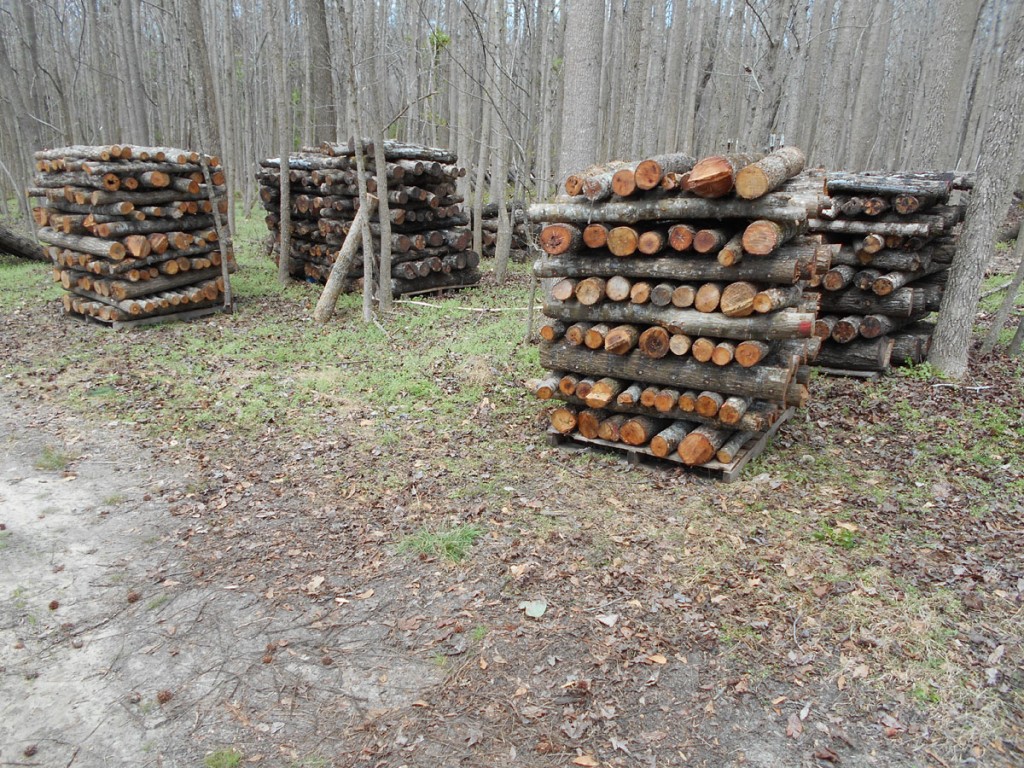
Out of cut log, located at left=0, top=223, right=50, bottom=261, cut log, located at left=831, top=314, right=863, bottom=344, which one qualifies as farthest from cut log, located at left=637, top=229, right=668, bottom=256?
cut log, located at left=0, top=223, right=50, bottom=261

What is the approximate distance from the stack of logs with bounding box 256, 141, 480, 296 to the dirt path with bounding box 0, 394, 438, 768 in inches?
300

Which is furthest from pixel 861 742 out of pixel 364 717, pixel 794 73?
pixel 794 73

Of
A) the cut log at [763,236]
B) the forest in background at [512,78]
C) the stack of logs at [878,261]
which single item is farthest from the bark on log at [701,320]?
the forest in background at [512,78]

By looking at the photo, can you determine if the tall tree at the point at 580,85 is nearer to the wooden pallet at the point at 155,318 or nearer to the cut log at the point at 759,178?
the cut log at the point at 759,178

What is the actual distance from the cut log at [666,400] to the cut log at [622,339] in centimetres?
49

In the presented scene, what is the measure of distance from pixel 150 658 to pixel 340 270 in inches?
320

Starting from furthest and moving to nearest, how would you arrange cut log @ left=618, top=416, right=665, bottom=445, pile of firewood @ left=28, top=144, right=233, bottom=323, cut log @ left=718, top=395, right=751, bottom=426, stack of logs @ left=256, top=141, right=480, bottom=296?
1. stack of logs @ left=256, top=141, right=480, bottom=296
2. pile of firewood @ left=28, top=144, right=233, bottom=323
3. cut log @ left=618, top=416, right=665, bottom=445
4. cut log @ left=718, top=395, right=751, bottom=426

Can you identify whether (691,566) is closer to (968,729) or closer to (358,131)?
(968,729)

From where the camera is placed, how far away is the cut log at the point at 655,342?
542cm

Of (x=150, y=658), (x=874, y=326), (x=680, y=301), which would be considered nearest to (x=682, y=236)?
(x=680, y=301)

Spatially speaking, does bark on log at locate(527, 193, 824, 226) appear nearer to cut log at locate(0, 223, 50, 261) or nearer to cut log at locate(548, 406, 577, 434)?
cut log at locate(548, 406, 577, 434)

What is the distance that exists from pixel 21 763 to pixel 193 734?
0.73 meters

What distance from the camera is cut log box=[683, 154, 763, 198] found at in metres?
4.78

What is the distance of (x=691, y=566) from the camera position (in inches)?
169
